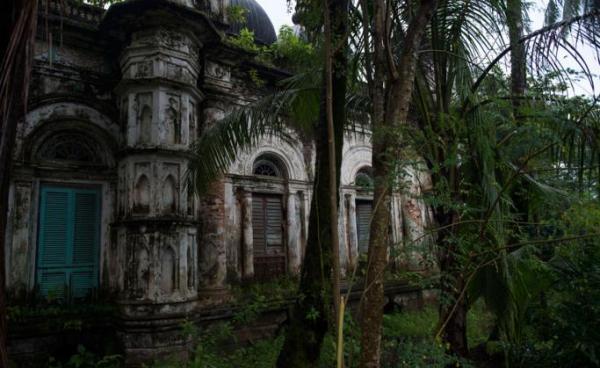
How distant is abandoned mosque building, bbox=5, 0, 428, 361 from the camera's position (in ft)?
18.0

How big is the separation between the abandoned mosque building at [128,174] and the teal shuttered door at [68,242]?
1 cm

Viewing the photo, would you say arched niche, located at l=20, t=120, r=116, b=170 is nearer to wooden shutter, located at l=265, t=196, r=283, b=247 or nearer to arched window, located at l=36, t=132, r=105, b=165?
arched window, located at l=36, t=132, r=105, b=165

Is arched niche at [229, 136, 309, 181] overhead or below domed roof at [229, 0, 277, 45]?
below

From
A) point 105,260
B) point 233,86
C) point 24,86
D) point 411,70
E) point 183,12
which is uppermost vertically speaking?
point 183,12

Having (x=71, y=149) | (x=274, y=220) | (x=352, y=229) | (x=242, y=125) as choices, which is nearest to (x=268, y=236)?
(x=274, y=220)

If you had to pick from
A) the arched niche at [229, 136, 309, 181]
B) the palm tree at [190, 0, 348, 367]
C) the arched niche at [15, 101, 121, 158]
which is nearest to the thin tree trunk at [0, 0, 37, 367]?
the palm tree at [190, 0, 348, 367]

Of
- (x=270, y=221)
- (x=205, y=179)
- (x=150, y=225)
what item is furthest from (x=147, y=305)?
(x=270, y=221)

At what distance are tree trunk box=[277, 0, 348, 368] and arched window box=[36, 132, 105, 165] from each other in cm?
381

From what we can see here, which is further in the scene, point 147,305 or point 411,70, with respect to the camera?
point 147,305

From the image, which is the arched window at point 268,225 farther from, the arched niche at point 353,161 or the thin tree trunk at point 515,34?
the thin tree trunk at point 515,34

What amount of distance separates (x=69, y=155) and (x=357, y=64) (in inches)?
179

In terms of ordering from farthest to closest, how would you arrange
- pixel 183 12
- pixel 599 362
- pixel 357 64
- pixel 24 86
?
pixel 183 12 → pixel 357 64 → pixel 599 362 → pixel 24 86

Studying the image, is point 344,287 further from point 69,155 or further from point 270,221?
point 69,155

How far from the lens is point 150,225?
550 cm
